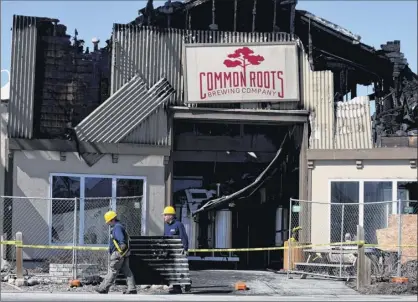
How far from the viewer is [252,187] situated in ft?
72.6

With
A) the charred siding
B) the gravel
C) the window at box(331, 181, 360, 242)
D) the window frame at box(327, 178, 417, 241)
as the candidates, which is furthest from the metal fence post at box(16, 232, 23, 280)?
the window at box(331, 181, 360, 242)

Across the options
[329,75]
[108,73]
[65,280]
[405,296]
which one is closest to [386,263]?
[405,296]

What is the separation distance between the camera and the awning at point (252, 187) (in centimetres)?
2183

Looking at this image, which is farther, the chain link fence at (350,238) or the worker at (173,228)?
the chain link fence at (350,238)

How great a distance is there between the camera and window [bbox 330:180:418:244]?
19.4 metres

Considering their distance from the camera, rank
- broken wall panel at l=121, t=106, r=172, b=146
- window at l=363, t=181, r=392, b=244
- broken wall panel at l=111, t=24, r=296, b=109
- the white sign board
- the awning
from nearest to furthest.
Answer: window at l=363, t=181, r=392, b=244, broken wall panel at l=121, t=106, r=172, b=146, broken wall panel at l=111, t=24, r=296, b=109, the white sign board, the awning

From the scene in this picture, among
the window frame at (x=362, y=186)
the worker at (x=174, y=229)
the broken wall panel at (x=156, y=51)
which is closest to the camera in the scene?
the worker at (x=174, y=229)

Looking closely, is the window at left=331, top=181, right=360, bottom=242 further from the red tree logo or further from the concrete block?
the concrete block

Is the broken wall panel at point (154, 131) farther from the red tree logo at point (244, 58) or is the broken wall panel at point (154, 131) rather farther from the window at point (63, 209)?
the red tree logo at point (244, 58)

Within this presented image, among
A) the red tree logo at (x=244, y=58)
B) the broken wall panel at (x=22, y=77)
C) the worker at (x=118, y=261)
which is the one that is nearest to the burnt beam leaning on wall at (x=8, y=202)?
the broken wall panel at (x=22, y=77)

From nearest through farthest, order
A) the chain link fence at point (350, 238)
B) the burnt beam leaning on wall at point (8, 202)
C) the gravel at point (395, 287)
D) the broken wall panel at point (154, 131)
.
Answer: the gravel at point (395, 287) → the chain link fence at point (350, 238) → the burnt beam leaning on wall at point (8, 202) → the broken wall panel at point (154, 131)

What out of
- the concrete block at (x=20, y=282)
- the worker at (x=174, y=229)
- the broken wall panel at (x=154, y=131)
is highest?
the broken wall panel at (x=154, y=131)

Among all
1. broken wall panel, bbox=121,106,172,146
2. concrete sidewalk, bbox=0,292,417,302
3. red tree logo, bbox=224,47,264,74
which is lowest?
concrete sidewalk, bbox=0,292,417,302

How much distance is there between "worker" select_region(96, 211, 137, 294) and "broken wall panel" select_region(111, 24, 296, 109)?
598 centimetres
